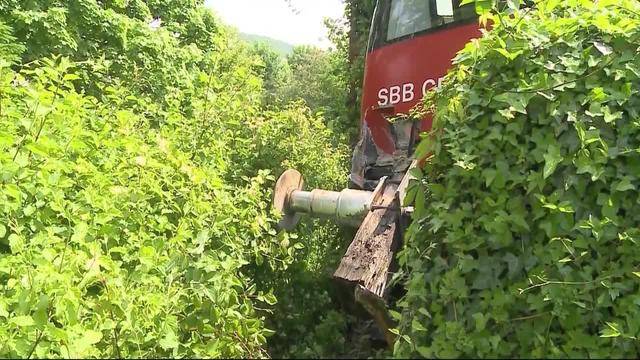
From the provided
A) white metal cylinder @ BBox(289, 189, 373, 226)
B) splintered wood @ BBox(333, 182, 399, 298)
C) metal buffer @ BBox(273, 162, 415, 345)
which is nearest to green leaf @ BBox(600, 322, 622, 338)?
metal buffer @ BBox(273, 162, 415, 345)

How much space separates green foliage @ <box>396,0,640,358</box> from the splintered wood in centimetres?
58

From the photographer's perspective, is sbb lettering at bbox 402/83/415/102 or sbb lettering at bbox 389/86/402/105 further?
sbb lettering at bbox 389/86/402/105

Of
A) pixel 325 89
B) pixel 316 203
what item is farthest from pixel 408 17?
pixel 325 89

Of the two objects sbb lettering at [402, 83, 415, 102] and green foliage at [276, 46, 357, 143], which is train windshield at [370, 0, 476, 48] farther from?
green foliage at [276, 46, 357, 143]

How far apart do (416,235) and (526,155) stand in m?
0.50

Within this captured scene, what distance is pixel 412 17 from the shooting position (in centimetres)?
509

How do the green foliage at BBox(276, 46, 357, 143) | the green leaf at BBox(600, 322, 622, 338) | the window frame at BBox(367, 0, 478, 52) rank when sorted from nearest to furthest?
1. the green leaf at BBox(600, 322, 622, 338)
2. the window frame at BBox(367, 0, 478, 52)
3. the green foliage at BBox(276, 46, 357, 143)

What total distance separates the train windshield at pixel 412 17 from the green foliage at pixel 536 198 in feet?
7.51

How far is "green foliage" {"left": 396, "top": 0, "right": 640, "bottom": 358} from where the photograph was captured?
6.76 ft

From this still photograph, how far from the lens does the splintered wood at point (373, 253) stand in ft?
9.70

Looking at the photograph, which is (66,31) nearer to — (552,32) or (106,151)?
(106,151)

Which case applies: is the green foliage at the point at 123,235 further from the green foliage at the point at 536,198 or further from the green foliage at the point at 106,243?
the green foliage at the point at 536,198

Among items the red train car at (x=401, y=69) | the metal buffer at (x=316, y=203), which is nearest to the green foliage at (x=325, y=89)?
the red train car at (x=401, y=69)

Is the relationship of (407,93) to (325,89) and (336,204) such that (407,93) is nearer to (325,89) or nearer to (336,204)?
(336,204)
